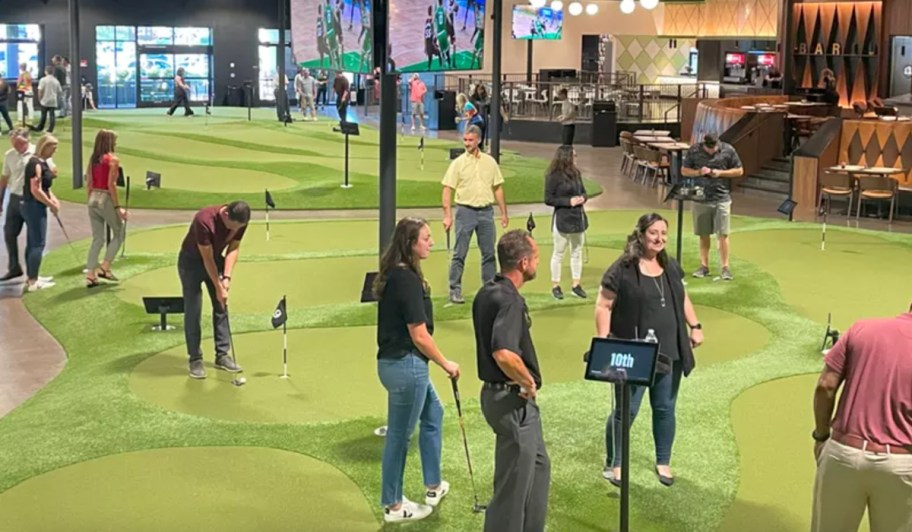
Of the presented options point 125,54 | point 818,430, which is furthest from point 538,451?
point 125,54

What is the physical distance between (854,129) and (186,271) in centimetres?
1404

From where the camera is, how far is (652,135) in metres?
23.9

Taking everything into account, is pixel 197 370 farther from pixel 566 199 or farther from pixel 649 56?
pixel 649 56

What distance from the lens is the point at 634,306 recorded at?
6344 millimetres

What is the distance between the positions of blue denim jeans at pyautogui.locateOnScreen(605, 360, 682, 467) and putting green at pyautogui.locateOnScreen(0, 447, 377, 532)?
4.78ft

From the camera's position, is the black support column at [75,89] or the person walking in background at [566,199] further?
the black support column at [75,89]

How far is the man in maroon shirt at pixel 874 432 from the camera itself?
4.46 meters

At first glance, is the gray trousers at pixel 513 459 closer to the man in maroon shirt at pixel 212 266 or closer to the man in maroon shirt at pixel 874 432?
the man in maroon shirt at pixel 874 432

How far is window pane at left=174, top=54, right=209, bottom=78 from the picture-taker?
4025 centimetres

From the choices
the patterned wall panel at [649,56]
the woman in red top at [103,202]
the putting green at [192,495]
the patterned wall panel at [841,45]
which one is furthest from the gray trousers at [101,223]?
the patterned wall panel at [649,56]

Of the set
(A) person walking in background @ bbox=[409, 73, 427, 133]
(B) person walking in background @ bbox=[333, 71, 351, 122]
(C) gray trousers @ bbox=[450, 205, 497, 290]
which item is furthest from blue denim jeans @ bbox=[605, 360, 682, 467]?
(A) person walking in background @ bbox=[409, 73, 427, 133]

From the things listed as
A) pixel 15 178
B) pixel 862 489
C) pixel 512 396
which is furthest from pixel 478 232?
pixel 862 489

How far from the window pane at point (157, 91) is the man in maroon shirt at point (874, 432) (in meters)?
37.8

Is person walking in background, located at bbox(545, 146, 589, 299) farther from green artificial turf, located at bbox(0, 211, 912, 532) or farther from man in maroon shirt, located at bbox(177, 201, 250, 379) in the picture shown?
man in maroon shirt, located at bbox(177, 201, 250, 379)
